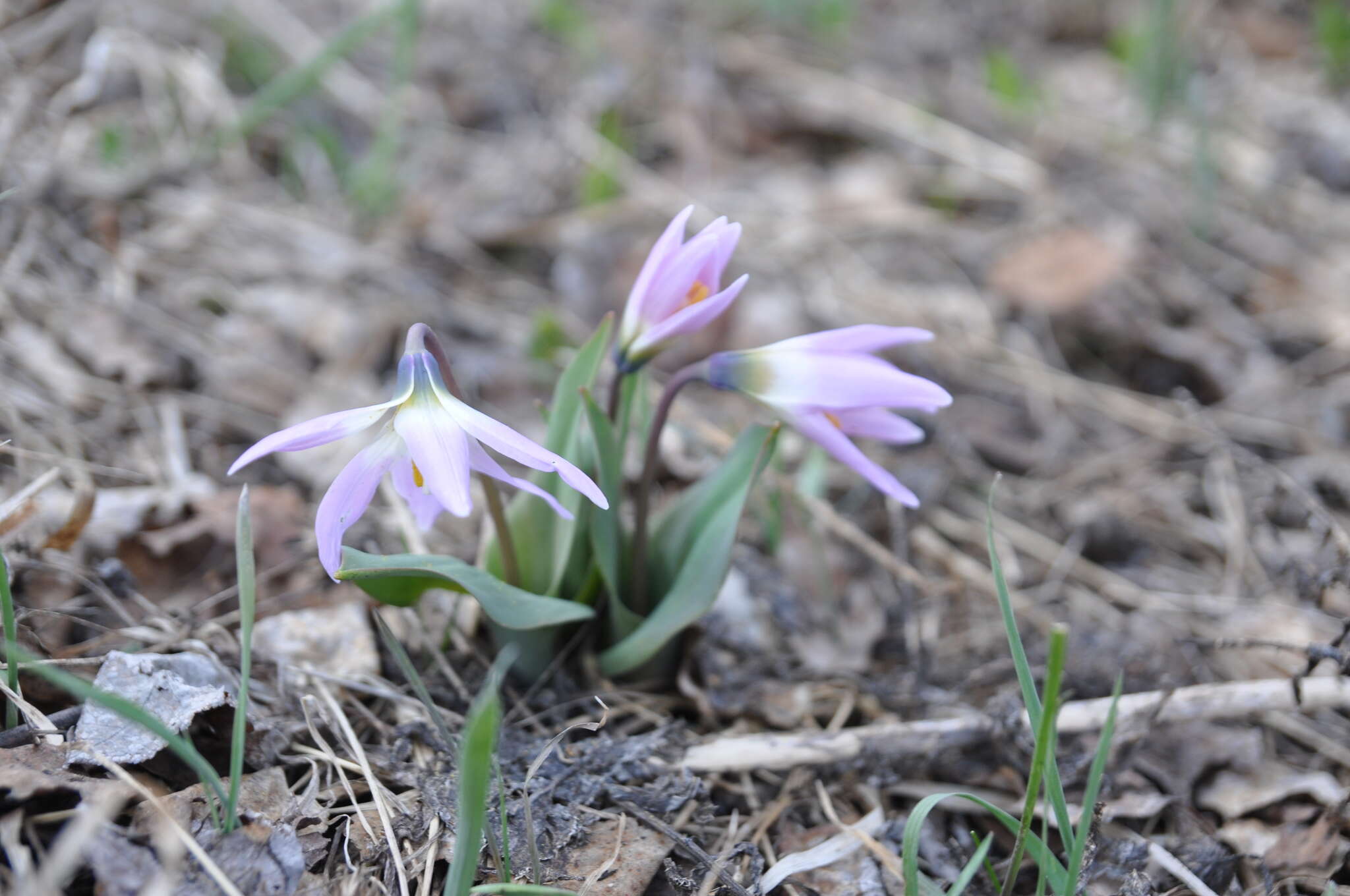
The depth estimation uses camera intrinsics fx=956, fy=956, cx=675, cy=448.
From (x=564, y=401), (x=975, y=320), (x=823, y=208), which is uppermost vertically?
(x=564, y=401)

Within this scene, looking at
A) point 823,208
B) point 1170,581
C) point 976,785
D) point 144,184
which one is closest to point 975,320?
point 823,208

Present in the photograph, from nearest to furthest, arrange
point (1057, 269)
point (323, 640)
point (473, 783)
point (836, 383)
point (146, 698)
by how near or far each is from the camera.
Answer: point (473, 783) → point (146, 698) → point (836, 383) → point (323, 640) → point (1057, 269)

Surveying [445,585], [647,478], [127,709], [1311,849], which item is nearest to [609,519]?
[647,478]

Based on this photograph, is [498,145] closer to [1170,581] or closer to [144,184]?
[144,184]

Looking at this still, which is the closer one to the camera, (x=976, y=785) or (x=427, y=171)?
(x=976, y=785)

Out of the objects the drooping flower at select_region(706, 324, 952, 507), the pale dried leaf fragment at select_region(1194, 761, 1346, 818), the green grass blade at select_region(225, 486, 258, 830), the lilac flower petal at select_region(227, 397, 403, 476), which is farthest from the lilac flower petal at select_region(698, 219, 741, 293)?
the pale dried leaf fragment at select_region(1194, 761, 1346, 818)

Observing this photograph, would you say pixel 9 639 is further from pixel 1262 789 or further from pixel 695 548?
pixel 1262 789
